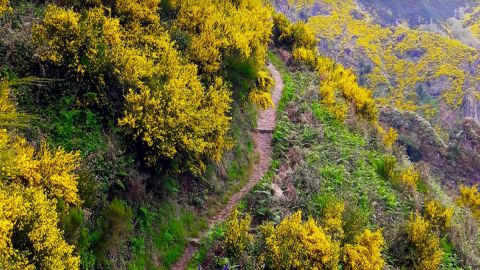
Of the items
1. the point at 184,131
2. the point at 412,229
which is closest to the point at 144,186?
the point at 184,131

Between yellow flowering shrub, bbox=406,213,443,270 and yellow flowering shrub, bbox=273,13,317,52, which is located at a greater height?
yellow flowering shrub, bbox=273,13,317,52

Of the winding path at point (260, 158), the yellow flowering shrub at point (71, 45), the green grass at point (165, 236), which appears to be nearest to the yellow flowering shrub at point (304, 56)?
the winding path at point (260, 158)

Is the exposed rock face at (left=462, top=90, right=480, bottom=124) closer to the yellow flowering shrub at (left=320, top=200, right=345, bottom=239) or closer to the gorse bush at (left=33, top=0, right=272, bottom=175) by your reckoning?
the yellow flowering shrub at (left=320, top=200, right=345, bottom=239)

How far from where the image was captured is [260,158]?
13562mm

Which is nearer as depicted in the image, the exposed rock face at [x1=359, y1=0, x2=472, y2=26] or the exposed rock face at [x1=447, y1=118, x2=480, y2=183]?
the exposed rock face at [x1=447, y1=118, x2=480, y2=183]

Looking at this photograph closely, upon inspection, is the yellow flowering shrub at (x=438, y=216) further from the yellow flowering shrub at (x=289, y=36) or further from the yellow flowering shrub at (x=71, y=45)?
the yellow flowering shrub at (x=289, y=36)

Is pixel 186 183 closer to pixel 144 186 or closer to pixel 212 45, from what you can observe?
pixel 144 186

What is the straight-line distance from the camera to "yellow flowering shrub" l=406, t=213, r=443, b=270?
38.6 ft

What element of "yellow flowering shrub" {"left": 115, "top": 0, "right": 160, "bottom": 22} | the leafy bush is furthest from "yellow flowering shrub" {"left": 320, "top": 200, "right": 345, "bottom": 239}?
"yellow flowering shrub" {"left": 115, "top": 0, "right": 160, "bottom": 22}

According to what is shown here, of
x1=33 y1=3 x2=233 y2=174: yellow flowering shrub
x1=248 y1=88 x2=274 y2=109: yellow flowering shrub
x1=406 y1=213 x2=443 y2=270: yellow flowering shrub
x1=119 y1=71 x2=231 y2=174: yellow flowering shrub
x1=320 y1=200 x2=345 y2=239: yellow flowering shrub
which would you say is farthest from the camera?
x1=248 y1=88 x2=274 y2=109: yellow flowering shrub

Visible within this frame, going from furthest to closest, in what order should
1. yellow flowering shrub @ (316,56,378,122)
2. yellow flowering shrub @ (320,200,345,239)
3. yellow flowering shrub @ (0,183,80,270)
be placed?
yellow flowering shrub @ (316,56,378,122) → yellow flowering shrub @ (320,200,345,239) → yellow flowering shrub @ (0,183,80,270)

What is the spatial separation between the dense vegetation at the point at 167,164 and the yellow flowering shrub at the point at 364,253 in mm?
31

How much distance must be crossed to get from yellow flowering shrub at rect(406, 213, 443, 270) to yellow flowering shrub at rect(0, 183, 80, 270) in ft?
30.8

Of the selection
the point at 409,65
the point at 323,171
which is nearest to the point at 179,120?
the point at 323,171
